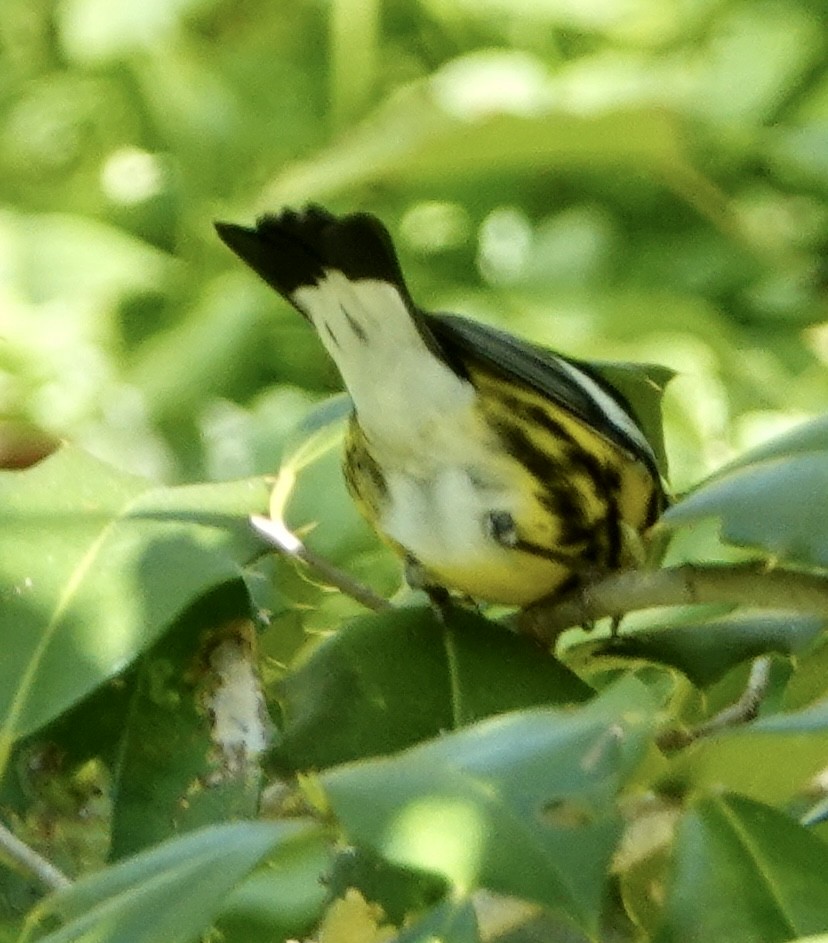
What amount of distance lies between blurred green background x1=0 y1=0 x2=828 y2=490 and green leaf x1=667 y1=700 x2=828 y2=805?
1.07 metres

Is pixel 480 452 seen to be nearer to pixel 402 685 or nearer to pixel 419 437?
pixel 419 437

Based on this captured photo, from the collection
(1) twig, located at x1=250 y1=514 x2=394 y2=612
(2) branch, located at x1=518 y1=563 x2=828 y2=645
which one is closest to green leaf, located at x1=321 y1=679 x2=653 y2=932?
(2) branch, located at x1=518 y1=563 x2=828 y2=645

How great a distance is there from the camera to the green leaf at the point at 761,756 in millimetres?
421

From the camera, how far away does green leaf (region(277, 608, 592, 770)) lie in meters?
0.55

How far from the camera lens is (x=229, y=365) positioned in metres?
1.83

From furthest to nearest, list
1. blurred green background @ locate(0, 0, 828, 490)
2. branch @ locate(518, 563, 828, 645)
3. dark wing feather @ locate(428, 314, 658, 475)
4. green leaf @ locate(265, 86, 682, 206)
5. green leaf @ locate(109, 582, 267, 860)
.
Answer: blurred green background @ locate(0, 0, 828, 490), dark wing feather @ locate(428, 314, 658, 475), green leaf @ locate(109, 582, 267, 860), branch @ locate(518, 563, 828, 645), green leaf @ locate(265, 86, 682, 206)

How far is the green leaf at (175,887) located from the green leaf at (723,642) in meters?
0.22

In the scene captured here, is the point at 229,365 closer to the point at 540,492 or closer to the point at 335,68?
the point at 335,68

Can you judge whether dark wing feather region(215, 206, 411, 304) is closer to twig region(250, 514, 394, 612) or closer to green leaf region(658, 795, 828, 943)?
twig region(250, 514, 394, 612)

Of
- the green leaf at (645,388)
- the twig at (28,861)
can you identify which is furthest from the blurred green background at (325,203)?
the twig at (28,861)

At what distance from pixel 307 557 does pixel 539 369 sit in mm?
169

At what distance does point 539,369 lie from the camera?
0.72 meters

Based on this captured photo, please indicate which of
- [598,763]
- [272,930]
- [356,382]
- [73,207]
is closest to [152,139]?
[73,207]

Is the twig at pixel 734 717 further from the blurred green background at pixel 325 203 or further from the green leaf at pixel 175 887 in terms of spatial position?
the blurred green background at pixel 325 203
